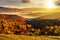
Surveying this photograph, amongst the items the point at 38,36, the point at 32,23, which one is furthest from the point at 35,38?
the point at 32,23

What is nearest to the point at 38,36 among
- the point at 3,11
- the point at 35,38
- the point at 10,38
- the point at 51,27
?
the point at 35,38

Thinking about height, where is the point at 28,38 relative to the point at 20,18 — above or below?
below

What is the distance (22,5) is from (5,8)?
16 cm

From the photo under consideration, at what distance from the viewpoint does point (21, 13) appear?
5.70 feet

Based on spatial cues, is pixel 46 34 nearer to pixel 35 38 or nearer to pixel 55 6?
pixel 35 38

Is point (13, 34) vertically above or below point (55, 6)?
below

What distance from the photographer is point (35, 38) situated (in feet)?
5.59

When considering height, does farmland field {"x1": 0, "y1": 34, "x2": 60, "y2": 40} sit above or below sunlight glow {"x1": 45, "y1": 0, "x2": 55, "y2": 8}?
below

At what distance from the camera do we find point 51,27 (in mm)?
1707

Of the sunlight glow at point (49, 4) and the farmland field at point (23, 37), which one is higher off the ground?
the sunlight glow at point (49, 4)

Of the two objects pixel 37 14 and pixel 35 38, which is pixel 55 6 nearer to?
pixel 37 14

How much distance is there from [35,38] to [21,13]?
0.87ft

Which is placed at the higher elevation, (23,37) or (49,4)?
(49,4)

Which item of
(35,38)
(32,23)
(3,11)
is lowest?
(35,38)
